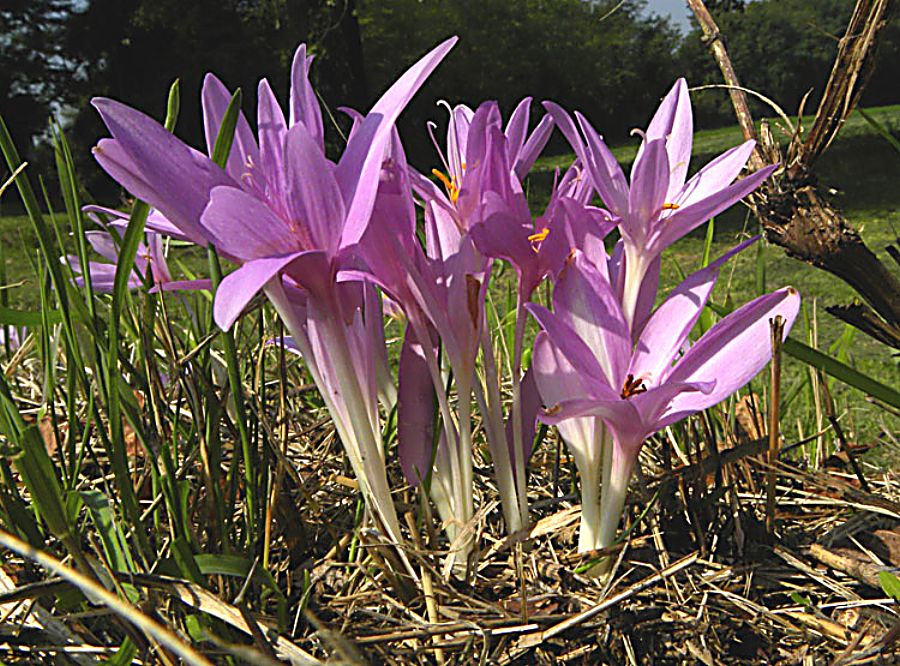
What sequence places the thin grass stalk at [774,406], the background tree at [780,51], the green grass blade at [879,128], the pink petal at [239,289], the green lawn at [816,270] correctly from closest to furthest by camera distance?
the pink petal at [239,289] < the thin grass stalk at [774,406] < the green grass blade at [879,128] < the green lawn at [816,270] < the background tree at [780,51]

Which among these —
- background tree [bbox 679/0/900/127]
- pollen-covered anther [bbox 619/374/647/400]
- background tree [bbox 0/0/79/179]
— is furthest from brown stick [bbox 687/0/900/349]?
background tree [bbox 679/0/900/127]

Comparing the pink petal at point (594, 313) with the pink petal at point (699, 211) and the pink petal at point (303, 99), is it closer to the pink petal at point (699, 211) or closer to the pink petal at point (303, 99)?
the pink petal at point (699, 211)

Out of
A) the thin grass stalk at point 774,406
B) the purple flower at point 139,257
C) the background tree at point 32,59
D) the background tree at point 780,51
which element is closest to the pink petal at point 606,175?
the thin grass stalk at point 774,406

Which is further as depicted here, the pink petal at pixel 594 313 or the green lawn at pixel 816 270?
the green lawn at pixel 816 270

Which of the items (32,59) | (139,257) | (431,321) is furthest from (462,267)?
(32,59)

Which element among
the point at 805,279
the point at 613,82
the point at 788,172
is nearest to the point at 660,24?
the point at 613,82

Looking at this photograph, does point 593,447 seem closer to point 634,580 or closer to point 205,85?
point 634,580

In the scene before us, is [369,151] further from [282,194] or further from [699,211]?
[699,211]
